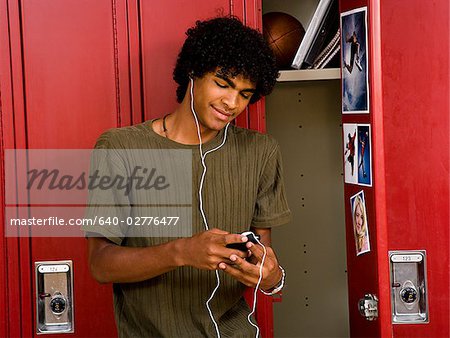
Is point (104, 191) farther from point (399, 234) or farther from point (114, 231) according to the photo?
point (399, 234)

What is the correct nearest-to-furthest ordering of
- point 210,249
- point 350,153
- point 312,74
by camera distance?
point 210,249 < point 350,153 < point 312,74

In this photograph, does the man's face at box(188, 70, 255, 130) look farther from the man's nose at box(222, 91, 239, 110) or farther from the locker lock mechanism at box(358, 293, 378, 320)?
the locker lock mechanism at box(358, 293, 378, 320)

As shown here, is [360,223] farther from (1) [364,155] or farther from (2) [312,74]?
(2) [312,74]

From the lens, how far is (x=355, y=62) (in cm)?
188

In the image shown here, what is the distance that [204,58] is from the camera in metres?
1.76

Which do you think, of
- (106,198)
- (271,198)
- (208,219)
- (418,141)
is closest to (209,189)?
(208,219)

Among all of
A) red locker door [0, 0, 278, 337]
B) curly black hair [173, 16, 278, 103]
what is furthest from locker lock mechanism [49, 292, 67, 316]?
curly black hair [173, 16, 278, 103]

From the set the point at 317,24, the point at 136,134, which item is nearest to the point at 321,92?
the point at 317,24

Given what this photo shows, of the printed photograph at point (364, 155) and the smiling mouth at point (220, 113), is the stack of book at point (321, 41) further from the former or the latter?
the smiling mouth at point (220, 113)

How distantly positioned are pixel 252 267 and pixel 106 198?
0.37m

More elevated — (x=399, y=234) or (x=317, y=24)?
(x=317, y=24)

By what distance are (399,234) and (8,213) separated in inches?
42.2

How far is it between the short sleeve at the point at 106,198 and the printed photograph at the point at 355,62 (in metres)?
0.62

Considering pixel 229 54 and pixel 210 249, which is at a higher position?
pixel 229 54
